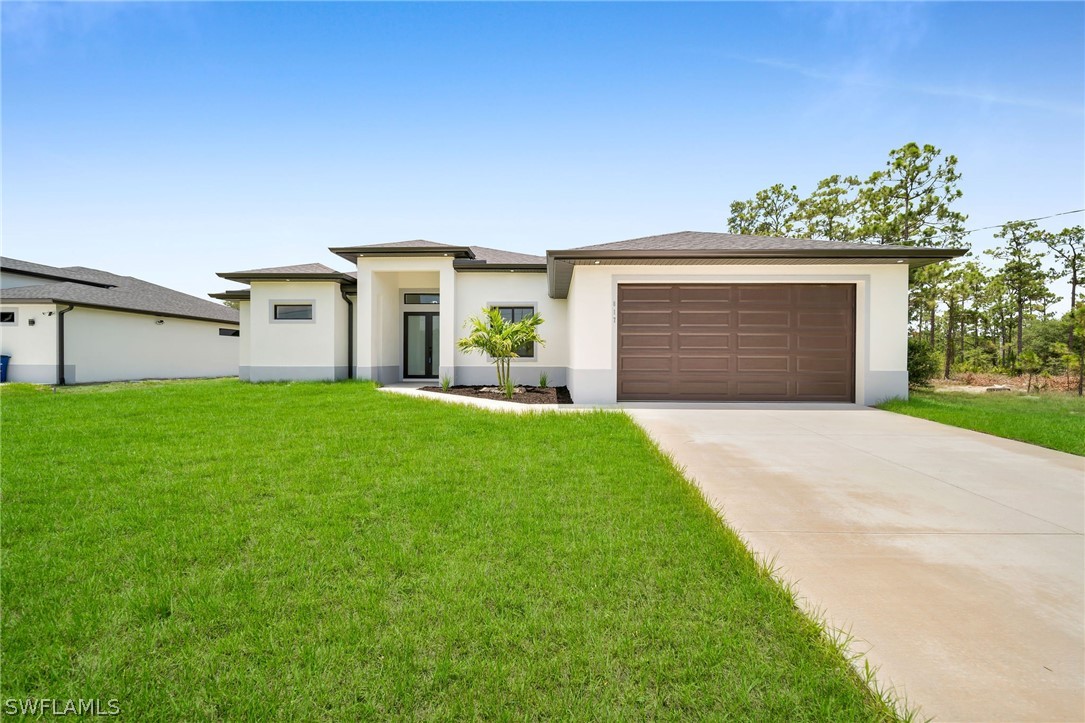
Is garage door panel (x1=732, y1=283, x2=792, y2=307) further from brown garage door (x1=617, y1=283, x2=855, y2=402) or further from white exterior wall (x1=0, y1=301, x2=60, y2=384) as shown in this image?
white exterior wall (x1=0, y1=301, x2=60, y2=384)

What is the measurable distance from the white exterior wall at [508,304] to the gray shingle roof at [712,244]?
369 cm

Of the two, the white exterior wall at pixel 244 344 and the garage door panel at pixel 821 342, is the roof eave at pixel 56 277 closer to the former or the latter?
the white exterior wall at pixel 244 344

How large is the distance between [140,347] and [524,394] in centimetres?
1658

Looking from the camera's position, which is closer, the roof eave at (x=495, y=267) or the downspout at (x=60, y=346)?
the roof eave at (x=495, y=267)

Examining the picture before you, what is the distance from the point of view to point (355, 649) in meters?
1.83

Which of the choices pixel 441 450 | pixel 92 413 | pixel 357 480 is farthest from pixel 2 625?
pixel 92 413

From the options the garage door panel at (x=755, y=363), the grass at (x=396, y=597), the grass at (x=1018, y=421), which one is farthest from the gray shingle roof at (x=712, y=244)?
the grass at (x=396, y=597)

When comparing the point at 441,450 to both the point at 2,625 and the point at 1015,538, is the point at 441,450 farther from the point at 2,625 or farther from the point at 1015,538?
the point at 1015,538

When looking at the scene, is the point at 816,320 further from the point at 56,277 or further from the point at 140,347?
the point at 56,277

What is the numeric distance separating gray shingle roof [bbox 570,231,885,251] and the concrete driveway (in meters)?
4.54

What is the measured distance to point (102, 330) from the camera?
16.0 meters

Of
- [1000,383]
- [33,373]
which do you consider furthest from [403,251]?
[1000,383]

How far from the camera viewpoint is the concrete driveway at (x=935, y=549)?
1.76 m

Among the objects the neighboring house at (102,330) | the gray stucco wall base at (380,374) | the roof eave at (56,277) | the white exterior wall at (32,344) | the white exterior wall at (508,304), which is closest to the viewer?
the gray stucco wall base at (380,374)
